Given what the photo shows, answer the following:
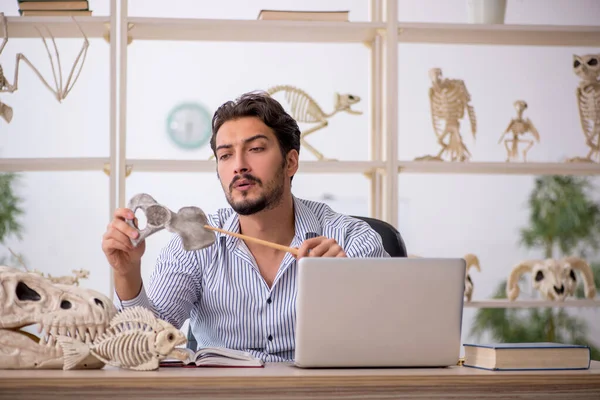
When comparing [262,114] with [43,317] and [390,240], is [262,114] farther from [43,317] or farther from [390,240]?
[43,317]

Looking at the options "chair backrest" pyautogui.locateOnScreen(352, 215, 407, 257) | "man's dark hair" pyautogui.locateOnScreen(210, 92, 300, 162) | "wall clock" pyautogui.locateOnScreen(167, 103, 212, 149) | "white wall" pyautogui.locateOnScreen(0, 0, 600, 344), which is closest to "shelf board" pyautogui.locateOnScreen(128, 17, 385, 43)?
"wall clock" pyautogui.locateOnScreen(167, 103, 212, 149)

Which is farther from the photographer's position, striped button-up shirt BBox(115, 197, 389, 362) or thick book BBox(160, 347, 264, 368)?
striped button-up shirt BBox(115, 197, 389, 362)

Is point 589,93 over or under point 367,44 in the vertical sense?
under

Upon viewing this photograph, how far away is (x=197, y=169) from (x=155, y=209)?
4.82 ft

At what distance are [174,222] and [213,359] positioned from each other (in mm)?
287

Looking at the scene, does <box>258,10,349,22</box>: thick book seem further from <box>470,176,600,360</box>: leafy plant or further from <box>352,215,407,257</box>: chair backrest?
<box>470,176,600,360</box>: leafy plant

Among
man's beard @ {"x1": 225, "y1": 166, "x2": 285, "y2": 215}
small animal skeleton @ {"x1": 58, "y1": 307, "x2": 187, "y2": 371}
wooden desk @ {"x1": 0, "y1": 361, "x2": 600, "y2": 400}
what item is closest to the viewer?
wooden desk @ {"x1": 0, "y1": 361, "x2": 600, "y2": 400}

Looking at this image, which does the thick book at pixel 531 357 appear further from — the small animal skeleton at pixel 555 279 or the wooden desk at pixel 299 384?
the small animal skeleton at pixel 555 279

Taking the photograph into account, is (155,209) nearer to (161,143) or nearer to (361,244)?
(361,244)

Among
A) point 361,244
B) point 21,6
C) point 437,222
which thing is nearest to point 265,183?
point 361,244

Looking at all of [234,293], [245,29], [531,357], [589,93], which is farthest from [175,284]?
[589,93]

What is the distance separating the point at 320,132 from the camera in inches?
165

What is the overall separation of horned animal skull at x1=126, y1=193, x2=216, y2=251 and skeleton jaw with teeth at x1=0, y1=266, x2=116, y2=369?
18 cm

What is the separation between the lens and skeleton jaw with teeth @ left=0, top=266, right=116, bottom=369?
130cm
